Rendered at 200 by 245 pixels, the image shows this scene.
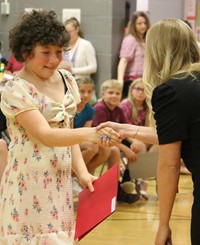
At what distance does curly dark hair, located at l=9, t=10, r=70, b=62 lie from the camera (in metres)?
2.48

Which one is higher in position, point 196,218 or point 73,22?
point 73,22

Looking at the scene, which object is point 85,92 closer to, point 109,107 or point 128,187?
point 109,107

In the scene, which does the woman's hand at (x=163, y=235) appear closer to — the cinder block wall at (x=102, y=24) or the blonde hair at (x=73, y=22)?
the blonde hair at (x=73, y=22)

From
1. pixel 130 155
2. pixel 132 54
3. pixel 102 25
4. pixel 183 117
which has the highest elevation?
pixel 183 117

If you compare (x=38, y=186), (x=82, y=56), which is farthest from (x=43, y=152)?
(x=82, y=56)

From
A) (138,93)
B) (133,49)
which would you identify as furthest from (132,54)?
(138,93)

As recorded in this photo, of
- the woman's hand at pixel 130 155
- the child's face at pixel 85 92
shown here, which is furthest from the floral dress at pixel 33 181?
the woman's hand at pixel 130 155

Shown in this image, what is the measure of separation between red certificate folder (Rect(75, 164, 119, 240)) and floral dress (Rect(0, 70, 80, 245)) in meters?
0.08

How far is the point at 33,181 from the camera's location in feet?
8.06

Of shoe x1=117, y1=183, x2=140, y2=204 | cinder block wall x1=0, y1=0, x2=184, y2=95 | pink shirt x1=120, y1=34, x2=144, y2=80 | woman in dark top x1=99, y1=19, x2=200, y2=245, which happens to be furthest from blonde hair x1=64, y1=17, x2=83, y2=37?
woman in dark top x1=99, y1=19, x2=200, y2=245

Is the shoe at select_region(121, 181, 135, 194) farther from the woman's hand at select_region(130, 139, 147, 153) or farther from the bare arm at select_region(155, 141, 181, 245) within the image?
the bare arm at select_region(155, 141, 181, 245)

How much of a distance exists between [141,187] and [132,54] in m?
2.61

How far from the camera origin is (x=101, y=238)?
425 cm

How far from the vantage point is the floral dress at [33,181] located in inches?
96.7
